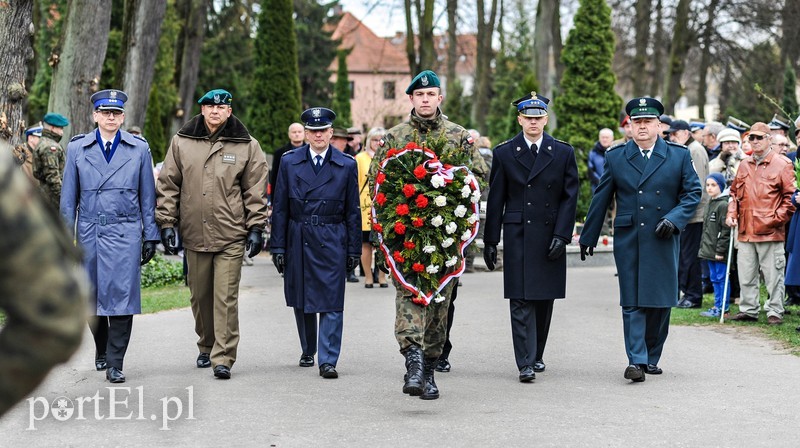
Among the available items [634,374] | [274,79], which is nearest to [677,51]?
[274,79]

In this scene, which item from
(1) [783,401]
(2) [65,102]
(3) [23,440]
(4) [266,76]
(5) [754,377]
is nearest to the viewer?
(3) [23,440]

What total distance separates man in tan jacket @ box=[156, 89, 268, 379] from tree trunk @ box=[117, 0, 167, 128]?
30.6 ft

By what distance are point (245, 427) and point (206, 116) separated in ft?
9.97

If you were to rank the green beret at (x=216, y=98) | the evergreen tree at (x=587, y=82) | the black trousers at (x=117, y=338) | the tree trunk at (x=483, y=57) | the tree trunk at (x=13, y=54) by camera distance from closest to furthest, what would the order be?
1. the black trousers at (x=117, y=338)
2. the green beret at (x=216, y=98)
3. the tree trunk at (x=13, y=54)
4. the evergreen tree at (x=587, y=82)
5. the tree trunk at (x=483, y=57)

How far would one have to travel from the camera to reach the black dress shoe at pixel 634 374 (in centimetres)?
805

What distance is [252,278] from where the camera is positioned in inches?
652

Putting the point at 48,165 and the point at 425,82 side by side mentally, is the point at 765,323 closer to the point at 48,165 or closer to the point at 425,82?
the point at 425,82

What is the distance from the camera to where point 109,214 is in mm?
8148

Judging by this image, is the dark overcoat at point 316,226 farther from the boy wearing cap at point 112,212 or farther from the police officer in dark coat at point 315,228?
the boy wearing cap at point 112,212

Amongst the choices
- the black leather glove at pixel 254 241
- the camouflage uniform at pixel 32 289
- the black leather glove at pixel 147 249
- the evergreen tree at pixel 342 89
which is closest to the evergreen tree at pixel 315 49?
the evergreen tree at pixel 342 89

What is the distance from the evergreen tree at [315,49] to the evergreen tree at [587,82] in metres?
25.6

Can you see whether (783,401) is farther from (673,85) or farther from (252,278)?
(673,85)

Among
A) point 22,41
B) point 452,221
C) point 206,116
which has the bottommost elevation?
point 452,221

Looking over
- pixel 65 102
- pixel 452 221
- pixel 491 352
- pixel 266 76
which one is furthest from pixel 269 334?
pixel 266 76
